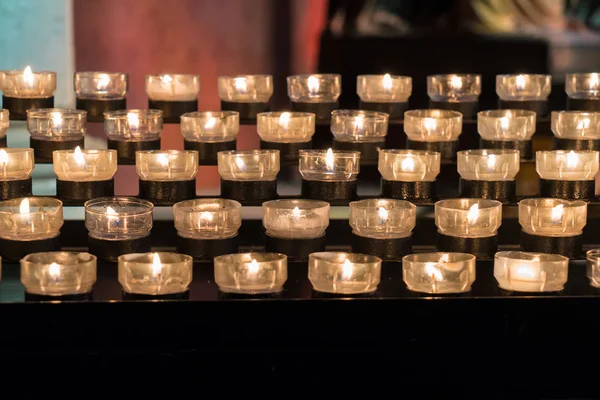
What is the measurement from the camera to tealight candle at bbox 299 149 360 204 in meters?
2.01

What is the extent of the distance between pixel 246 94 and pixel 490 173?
492mm

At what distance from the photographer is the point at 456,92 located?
2.32 meters

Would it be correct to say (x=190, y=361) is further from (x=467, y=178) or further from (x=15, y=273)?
(x=467, y=178)

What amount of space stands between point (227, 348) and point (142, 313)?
122 millimetres

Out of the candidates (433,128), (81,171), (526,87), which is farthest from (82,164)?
(526,87)

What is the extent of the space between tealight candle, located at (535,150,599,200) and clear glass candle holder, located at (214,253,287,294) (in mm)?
553

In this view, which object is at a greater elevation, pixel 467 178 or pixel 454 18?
pixel 454 18

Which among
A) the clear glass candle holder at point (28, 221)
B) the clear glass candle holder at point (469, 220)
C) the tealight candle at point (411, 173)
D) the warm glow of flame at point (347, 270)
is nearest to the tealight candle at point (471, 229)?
the clear glass candle holder at point (469, 220)

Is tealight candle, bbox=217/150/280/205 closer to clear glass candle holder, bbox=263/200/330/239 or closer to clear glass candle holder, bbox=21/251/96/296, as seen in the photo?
clear glass candle holder, bbox=263/200/330/239

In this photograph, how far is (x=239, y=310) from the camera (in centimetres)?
168

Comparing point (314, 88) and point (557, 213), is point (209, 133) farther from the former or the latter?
point (557, 213)

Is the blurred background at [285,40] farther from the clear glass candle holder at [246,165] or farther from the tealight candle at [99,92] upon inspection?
the clear glass candle holder at [246,165]

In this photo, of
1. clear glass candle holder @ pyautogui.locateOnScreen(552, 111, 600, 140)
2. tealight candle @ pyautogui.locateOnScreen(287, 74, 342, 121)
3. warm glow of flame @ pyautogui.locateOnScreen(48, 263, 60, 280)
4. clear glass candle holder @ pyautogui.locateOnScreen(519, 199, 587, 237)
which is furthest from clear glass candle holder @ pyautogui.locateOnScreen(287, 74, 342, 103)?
warm glow of flame @ pyautogui.locateOnScreen(48, 263, 60, 280)

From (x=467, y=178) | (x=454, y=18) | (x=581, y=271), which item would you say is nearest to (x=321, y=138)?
(x=454, y=18)
